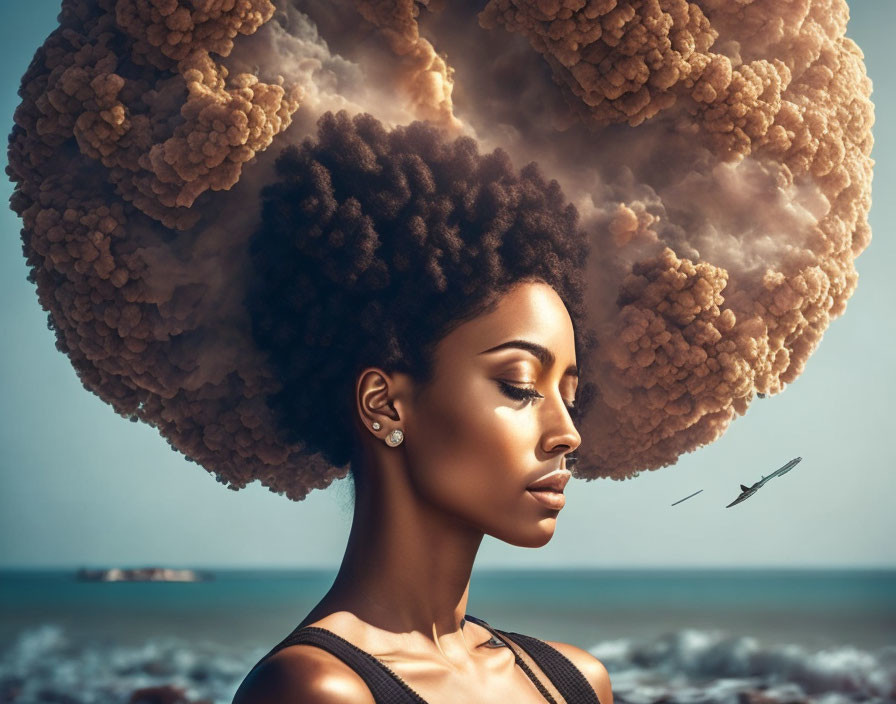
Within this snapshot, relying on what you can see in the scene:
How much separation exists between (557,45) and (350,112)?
0.44 metres

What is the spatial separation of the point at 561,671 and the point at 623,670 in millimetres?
13229

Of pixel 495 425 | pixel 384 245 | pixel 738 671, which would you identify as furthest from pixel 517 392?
pixel 738 671

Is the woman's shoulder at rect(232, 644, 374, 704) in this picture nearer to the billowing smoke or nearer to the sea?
the billowing smoke

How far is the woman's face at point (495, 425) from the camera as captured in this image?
1931mm

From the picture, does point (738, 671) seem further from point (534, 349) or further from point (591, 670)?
point (534, 349)

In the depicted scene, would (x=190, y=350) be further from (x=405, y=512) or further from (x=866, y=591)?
(x=866, y=591)

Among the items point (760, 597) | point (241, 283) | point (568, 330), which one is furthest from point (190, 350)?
point (760, 597)

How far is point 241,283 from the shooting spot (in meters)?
2.16

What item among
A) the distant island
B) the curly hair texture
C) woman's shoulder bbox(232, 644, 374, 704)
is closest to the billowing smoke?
the curly hair texture

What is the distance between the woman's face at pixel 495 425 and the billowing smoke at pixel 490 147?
295mm

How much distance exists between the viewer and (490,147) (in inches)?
85.7

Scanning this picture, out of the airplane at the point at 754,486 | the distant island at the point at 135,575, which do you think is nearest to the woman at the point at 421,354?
the airplane at the point at 754,486

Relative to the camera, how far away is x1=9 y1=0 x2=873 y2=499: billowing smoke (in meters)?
1.93

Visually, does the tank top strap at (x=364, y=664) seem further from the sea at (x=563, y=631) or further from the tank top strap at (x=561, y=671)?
the sea at (x=563, y=631)
